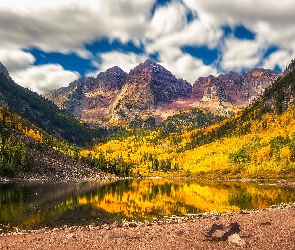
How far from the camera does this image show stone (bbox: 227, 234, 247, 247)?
26.5 metres

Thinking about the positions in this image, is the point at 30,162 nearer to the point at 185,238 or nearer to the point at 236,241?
the point at 185,238

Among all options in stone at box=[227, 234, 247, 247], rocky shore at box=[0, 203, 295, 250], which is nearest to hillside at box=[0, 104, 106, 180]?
rocky shore at box=[0, 203, 295, 250]

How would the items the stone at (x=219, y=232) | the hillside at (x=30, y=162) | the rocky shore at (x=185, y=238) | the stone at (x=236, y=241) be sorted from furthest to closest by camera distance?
1. the hillside at (x=30, y=162)
2. the stone at (x=219, y=232)
3. the rocky shore at (x=185, y=238)
4. the stone at (x=236, y=241)

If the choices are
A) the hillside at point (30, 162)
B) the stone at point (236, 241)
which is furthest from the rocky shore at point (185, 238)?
the hillside at point (30, 162)

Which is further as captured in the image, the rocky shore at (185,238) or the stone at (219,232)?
the stone at (219,232)

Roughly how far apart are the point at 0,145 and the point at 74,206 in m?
107

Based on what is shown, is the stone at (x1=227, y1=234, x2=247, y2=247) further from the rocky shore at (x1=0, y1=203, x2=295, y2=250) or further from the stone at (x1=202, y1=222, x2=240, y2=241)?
the stone at (x1=202, y1=222, x2=240, y2=241)

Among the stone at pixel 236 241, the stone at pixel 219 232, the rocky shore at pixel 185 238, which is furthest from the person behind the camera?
the stone at pixel 219 232

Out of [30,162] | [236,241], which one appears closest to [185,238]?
[236,241]

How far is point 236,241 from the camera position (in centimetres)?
2697

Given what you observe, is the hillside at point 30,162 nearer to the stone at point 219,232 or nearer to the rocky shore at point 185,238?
the rocky shore at point 185,238

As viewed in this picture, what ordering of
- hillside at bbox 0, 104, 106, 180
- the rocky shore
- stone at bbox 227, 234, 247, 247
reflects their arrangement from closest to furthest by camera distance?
1. stone at bbox 227, 234, 247, 247
2. the rocky shore
3. hillside at bbox 0, 104, 106, 180

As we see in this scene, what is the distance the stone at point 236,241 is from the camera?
86.8 ft

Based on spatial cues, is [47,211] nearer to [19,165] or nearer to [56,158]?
[19,165]
